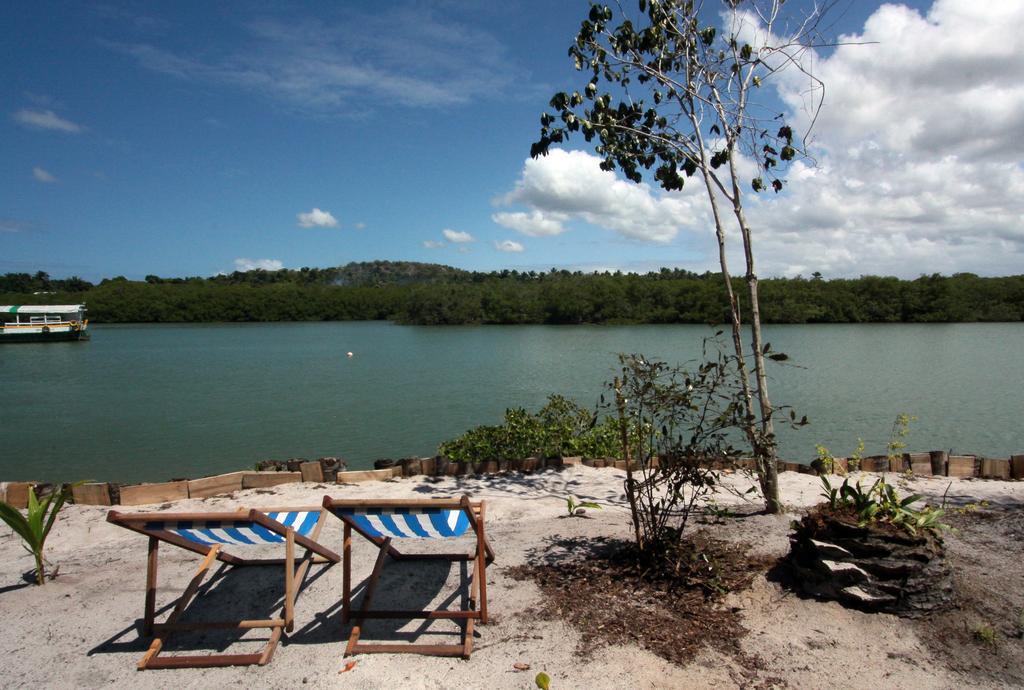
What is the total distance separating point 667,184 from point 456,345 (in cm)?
3126

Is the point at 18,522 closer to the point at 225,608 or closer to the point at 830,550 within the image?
the point at 225,608

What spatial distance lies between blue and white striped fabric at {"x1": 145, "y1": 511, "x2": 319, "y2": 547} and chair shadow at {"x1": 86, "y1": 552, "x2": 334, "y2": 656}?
34cm

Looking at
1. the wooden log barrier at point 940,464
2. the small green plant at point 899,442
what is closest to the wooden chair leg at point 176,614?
the small green plant at point 899,442

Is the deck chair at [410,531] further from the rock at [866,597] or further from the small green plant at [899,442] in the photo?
the small green plant at [899,442]

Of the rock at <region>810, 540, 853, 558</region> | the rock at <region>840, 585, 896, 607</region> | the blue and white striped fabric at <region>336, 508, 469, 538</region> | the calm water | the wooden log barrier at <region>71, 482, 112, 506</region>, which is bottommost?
the calm water

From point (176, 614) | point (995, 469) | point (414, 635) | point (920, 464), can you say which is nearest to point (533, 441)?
point (920, 464)

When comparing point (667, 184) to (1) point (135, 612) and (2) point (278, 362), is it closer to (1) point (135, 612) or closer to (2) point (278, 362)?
(1) point (135, 612)

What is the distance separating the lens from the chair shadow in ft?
11.6

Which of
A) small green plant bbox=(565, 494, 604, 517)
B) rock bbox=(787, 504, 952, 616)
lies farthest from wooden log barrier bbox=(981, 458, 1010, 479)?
small green plant bbox=(565, 494, 604, 517)

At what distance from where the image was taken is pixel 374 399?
58.2 feet

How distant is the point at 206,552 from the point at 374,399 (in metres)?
14.0

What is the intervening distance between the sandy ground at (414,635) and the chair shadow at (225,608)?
0.5 inches

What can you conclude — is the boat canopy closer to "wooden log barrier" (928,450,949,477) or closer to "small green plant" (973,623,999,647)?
"wooden log barrier" (928,450,949,477)

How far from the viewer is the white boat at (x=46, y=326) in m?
43.1
